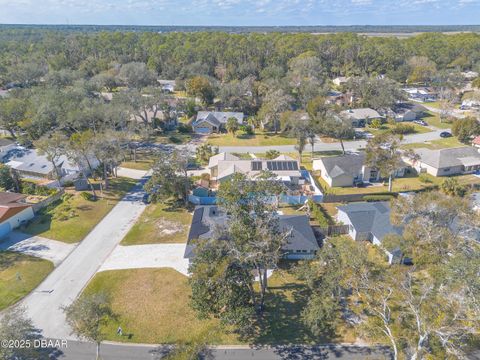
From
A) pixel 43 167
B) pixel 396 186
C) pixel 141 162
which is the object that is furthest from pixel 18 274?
pixel 396 186

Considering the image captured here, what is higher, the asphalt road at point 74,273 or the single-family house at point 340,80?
the single-family house at point 340,80

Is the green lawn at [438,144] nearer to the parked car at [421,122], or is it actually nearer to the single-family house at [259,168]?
the parked car at [421,122]

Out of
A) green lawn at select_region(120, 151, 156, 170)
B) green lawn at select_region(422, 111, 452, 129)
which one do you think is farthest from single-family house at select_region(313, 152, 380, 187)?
green lawn at select_region(422, 111, 452, 129)

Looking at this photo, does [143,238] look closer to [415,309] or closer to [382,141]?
[415,309]

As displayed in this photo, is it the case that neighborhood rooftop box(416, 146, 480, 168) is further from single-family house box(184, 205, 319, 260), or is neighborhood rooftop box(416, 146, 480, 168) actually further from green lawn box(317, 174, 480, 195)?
single-family house box(184, 205, 319, 260)

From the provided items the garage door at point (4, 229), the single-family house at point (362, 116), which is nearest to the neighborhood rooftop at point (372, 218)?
the garage door at point (4, 229)
